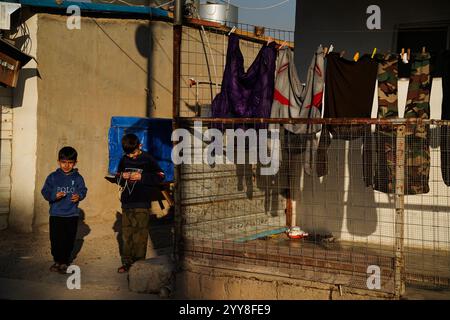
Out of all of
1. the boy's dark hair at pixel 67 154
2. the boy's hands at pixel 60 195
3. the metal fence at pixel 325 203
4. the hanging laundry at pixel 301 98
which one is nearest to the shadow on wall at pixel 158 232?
the metal fence at pixel 325 203

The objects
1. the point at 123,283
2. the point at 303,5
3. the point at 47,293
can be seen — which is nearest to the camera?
the point at 47,293

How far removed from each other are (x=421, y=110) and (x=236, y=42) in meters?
2.33

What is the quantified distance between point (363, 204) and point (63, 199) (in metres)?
4.09

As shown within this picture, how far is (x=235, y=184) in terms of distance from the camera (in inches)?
305

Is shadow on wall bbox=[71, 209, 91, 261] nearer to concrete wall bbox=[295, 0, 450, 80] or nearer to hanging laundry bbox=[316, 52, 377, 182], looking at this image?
hanging laundry bbox=[316, 52, 377, 182]

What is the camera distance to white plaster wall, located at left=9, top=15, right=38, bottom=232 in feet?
30.9

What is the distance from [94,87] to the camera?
1003 cm

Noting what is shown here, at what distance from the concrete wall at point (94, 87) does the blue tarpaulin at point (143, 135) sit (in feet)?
3.12

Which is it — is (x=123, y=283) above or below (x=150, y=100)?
below

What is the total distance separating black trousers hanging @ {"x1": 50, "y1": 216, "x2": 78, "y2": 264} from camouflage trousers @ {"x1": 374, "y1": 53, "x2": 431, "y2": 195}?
3661mm

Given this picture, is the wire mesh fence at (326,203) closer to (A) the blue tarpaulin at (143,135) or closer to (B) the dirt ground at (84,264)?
(B) the dirt ground at (84,264)

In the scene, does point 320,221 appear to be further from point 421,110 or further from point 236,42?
point 236,42

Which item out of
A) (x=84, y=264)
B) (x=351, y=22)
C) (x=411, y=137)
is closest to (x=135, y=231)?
(x=84, y=264)
